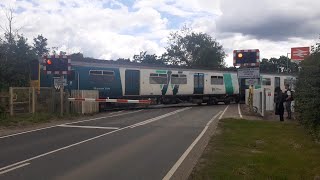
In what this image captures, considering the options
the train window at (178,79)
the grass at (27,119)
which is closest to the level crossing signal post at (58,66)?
the grass at (27,119)

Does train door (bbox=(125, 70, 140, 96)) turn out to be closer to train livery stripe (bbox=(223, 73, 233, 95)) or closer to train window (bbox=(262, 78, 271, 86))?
train livery stripe (bbox=(223, 73, 233, 95))

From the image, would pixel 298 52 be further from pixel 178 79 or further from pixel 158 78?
pixel 158 78

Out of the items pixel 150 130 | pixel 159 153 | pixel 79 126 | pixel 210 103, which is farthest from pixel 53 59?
pixel 210 103

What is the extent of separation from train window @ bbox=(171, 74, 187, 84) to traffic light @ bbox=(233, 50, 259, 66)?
11.5 metres

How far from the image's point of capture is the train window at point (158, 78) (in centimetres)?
3541

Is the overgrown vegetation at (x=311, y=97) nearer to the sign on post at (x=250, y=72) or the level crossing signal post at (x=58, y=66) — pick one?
the sign on post at (x=250, y=72)

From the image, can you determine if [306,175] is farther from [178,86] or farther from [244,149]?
[178,86]

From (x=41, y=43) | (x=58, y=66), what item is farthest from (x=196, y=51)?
(x=58, y=66)

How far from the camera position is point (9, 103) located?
2288 centimetres

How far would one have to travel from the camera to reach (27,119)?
72.2ft

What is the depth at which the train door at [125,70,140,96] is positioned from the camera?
110 ft

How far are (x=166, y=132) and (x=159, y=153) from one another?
17.2 ft

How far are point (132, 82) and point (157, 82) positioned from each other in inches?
106

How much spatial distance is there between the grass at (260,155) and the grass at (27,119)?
874 cm
